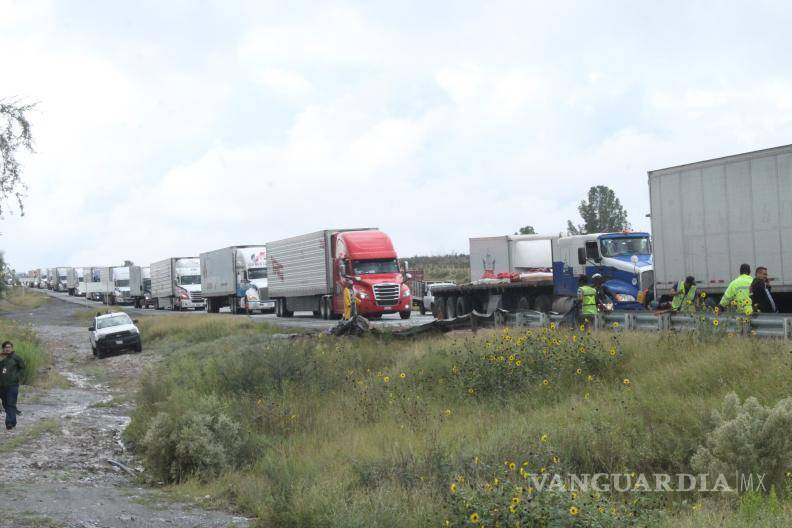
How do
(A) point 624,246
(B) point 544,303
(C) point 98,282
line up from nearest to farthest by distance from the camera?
(A) point 624,246 → (B) point 544,303 → (C) point 98,282

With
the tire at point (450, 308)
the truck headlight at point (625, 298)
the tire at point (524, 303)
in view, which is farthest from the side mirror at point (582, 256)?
the tire at point (450, 308)

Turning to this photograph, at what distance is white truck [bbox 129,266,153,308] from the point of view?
273ft

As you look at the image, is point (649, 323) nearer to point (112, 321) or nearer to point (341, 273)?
point (341, 273)

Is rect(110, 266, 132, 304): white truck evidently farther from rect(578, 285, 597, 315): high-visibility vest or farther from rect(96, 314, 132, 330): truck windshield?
rect(578, 285, 597, 315): high-visibility vest

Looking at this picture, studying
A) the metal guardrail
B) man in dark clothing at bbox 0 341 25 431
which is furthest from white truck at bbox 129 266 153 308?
man in dark clothing at bbox 0 341 25 431

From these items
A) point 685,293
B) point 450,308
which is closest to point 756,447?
point 685,293

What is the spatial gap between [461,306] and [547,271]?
3889 millimetres

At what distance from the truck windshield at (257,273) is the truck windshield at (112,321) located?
53.2 ft

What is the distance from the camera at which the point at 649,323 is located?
18641 millimetres

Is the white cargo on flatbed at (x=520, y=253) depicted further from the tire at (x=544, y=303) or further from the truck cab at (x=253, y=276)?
the truck cab at (x=253, y=276)

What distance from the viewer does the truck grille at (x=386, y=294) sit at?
3866cm

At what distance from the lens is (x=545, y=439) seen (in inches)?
473

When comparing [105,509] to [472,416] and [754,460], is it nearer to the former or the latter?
[472,416]

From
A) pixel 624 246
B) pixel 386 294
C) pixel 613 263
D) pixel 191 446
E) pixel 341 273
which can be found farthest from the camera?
pixel 341 273
